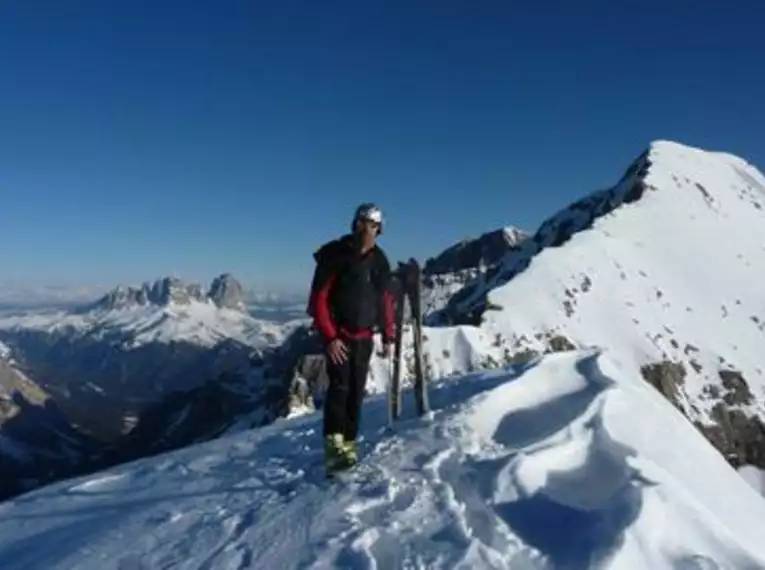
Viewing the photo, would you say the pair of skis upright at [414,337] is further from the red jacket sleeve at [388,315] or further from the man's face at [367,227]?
the man's face at [367,227]

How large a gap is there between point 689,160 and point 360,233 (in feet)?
606

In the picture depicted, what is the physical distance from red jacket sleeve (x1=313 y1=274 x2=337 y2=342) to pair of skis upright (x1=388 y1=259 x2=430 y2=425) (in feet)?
7.16

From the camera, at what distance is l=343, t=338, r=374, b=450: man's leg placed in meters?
11.5

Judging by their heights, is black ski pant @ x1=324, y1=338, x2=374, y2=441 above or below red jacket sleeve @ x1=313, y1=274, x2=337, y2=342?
below

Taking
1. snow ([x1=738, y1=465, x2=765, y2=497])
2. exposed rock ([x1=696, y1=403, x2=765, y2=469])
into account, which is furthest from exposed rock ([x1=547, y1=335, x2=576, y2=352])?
snow ([x1=738, y1=465, x2=765, y2=497])

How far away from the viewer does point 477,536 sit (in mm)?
8570

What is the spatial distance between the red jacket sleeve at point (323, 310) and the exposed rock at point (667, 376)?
10810cm

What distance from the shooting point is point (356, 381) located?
11609 mm

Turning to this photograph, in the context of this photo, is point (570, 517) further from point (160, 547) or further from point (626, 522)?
point (160, 547)

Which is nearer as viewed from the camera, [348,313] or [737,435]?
[348,313]

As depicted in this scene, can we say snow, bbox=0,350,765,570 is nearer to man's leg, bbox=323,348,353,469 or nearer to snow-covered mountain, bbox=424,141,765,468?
man's leg, bbox=323,348,353,469

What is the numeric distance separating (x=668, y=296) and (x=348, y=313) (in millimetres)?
133624

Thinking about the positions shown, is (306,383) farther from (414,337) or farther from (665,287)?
(414,337)

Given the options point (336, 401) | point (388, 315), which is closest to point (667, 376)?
point (388, 315)
